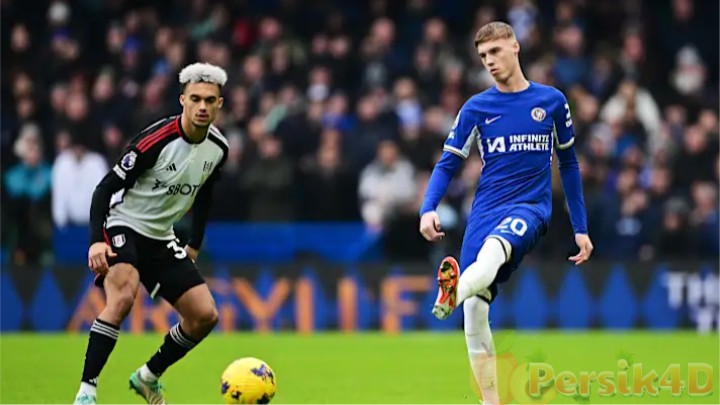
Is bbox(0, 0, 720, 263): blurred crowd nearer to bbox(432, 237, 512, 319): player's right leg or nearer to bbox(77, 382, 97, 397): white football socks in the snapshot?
bbox(432, 237, 512, 319): player's right leg

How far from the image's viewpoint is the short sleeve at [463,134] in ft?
28.7

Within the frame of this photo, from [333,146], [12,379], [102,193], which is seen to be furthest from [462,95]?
[102,193]

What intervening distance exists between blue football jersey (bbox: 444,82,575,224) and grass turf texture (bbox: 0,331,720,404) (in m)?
1.31

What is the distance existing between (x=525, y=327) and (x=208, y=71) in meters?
9.89

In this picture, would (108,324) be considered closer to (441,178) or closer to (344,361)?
(441,178)

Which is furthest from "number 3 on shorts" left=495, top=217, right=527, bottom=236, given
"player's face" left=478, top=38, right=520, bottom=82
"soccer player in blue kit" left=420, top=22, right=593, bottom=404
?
"player's face" left=478, top=38, right=520, bottom=82

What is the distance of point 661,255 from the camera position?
18344mm

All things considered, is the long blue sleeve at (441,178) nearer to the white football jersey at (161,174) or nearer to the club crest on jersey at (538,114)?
the club crest on jersey at (538,114)

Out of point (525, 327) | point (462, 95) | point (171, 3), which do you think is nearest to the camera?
point (525, 327)

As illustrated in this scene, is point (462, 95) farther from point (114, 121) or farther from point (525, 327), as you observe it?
point (114, 121)

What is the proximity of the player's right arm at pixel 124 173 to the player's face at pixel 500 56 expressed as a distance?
2.27 meters

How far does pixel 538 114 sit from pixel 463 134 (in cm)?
49

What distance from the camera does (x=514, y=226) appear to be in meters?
8.46

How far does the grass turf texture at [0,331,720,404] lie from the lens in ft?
34.7
